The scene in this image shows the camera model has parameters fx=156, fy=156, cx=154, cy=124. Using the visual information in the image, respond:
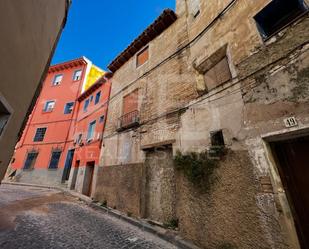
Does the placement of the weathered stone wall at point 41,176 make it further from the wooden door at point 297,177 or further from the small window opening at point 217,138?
the wooden door at point 297,177

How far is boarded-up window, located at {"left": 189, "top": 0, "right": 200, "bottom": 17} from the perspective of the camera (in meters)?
6.43

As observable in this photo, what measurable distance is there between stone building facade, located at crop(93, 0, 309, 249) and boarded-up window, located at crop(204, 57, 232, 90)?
1.4 inches

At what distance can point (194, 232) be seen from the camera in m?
4.11

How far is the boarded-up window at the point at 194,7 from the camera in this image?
643cm

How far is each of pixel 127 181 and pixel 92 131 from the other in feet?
21.0

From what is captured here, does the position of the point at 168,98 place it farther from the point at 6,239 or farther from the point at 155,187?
the point at 6,239

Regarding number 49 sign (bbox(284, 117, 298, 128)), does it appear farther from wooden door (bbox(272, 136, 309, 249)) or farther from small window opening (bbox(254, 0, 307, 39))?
small window opening (bbox(254, 0, 307, 39))

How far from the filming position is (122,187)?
23.4ft

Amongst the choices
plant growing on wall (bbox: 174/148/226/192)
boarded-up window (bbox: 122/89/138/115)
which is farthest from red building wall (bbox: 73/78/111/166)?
plant growing on wall (bbox: 174/148/226/192)

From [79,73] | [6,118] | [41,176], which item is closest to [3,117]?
[6,118]

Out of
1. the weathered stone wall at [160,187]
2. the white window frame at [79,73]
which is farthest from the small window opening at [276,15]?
the white window frame at [79,73]

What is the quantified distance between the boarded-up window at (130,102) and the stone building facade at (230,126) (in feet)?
3.67

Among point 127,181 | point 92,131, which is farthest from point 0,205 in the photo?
point 92,131

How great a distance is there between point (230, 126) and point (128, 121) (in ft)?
18.3
